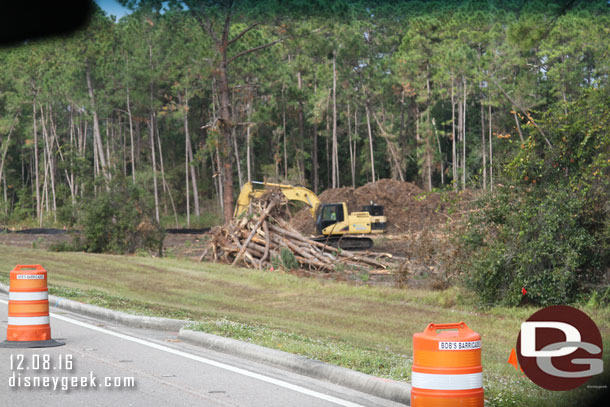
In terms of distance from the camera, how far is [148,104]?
65375mm

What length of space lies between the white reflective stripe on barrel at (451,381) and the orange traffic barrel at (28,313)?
6.58 m

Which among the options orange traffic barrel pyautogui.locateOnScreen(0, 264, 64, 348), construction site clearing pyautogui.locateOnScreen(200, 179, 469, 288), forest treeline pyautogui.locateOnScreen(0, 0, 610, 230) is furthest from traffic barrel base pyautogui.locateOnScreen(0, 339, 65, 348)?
forest treeline pyautogui.locateOnScreen(0, 0, 610, 230)

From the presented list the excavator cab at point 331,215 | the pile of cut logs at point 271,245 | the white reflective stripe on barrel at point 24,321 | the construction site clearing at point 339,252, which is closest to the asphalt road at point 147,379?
the white reflective stripe on barrel at point 24,321

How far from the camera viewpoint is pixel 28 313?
10.4m

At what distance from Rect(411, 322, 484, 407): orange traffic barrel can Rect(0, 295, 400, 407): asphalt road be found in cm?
201

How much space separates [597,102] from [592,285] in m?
4.06

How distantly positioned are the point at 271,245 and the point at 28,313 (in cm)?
1704

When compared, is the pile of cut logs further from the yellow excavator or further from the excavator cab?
the excavator cab

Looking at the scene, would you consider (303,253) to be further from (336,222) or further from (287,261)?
(336,222)

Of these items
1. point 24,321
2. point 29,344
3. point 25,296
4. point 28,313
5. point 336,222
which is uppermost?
point 336,222

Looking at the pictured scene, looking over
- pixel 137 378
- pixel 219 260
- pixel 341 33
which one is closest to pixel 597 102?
pixel 137 378

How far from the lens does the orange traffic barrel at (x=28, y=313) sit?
1030cm

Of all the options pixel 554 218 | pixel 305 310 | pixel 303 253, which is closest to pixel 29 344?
pixel 305 310

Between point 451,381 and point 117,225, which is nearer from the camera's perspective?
point 451,381
